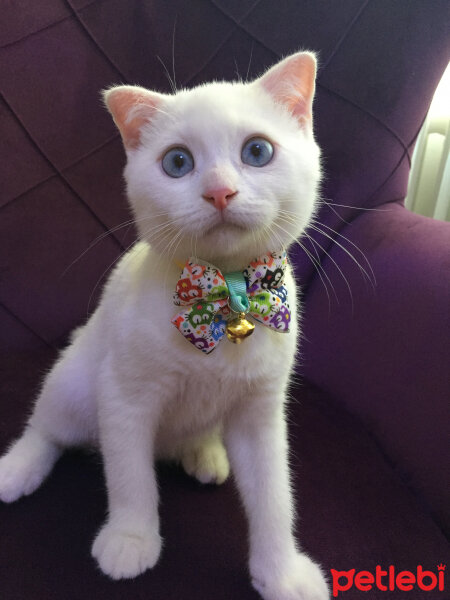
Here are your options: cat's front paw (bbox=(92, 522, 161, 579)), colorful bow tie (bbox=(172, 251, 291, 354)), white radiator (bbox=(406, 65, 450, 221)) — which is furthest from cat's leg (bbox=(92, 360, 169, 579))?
white radiator (bbox=(406, 65, 450, 221))

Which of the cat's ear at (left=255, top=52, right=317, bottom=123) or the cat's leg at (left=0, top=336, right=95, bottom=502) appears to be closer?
the cat's ear at (left=255, top=52, right=317, bottom=123)

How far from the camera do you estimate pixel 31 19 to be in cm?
111

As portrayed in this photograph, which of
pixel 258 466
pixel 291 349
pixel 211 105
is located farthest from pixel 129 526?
pixel 211 105

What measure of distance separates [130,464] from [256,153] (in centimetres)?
→ 40

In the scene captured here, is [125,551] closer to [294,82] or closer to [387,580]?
[387,580]

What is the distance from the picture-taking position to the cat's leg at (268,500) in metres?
0.63

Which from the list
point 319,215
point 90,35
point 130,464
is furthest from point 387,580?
point 90,35

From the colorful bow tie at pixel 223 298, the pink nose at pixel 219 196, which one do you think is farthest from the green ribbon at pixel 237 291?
the pink nose at pixel 219 196

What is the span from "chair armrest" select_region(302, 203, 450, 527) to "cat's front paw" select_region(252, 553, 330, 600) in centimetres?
24

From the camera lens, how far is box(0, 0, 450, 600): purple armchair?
84 cm

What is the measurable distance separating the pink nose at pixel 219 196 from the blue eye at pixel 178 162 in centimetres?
7

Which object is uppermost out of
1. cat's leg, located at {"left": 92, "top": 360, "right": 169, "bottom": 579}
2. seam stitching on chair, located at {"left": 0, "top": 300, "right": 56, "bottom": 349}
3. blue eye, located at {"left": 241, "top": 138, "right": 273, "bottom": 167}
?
blue eye, located at {"left": 241, "top": 138, "right": 273, "bottom": 167}

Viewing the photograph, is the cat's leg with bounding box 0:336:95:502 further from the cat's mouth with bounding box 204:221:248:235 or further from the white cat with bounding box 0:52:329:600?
the cat's mouth with bounding box 204:221:248:235

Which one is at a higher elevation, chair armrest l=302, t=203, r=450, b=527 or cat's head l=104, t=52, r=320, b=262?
cat's head l=104, t=52, r=320, b=262
